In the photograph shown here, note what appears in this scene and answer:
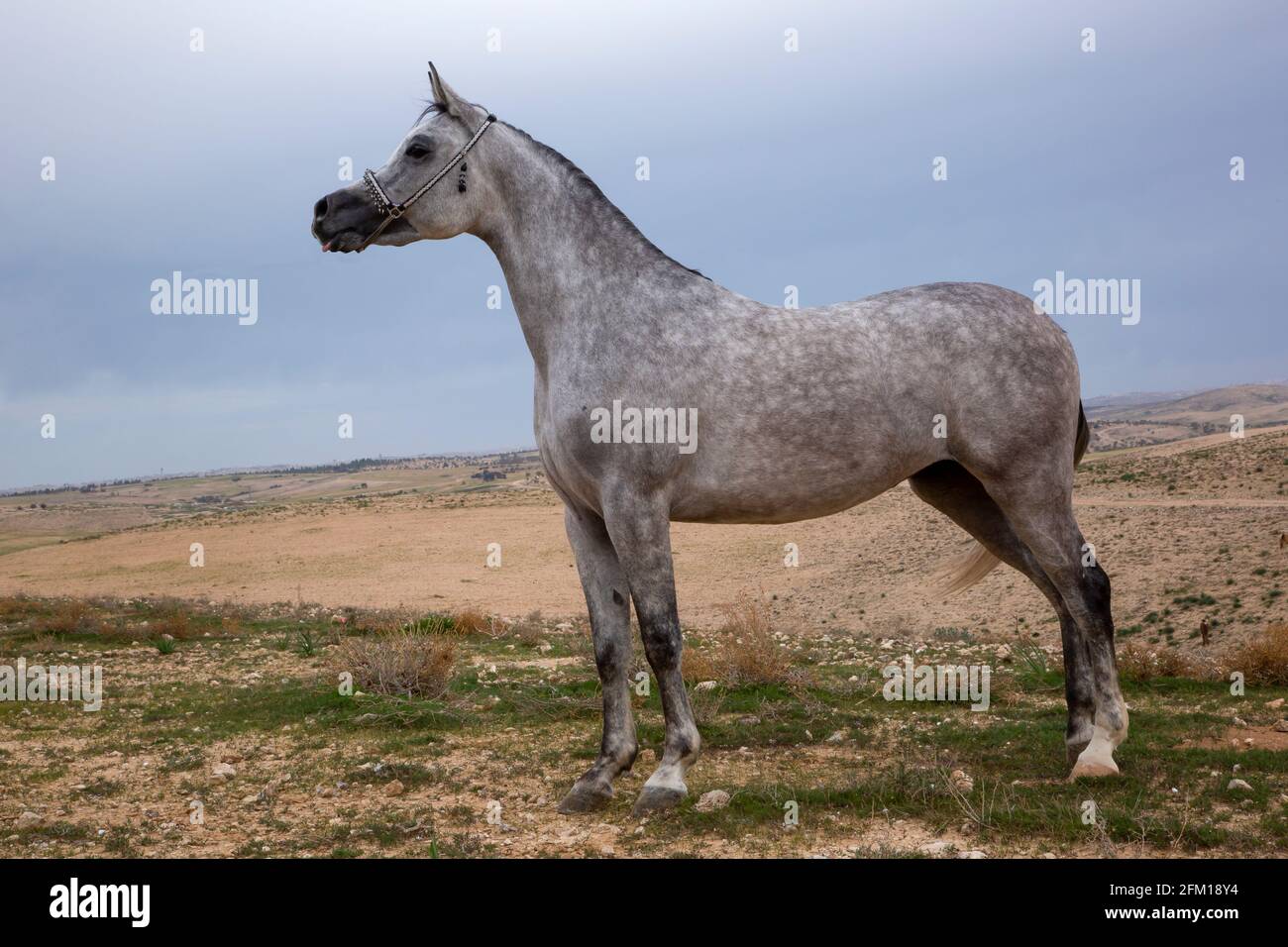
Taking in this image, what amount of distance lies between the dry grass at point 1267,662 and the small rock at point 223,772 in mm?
7865

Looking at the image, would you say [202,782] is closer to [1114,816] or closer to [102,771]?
[102,771]

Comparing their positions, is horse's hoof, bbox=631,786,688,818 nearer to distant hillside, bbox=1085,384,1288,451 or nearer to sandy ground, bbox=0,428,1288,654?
sandy ground, bbox=0,428,1288,654

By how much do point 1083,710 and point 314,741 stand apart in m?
5.05

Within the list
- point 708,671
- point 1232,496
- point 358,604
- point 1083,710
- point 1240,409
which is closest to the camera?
point 1083,710

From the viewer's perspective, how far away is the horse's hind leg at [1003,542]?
5.88 meters

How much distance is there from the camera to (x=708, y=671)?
343 inches

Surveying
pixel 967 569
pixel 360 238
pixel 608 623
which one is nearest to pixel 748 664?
pixel 967 569

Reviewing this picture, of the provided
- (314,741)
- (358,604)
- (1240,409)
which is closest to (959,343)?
(314,741)

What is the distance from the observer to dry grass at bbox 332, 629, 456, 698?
8320mm

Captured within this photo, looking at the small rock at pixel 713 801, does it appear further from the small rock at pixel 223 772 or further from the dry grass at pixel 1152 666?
the dry grass at pixel 1152 666

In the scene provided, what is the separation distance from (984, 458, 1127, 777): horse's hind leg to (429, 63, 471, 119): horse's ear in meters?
3.63


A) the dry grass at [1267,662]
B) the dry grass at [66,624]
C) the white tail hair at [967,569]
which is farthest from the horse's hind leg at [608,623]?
the dry grass at [66,624]

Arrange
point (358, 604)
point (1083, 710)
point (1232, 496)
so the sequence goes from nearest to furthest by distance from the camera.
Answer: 1. point (1083, 710)
2. point (358, 604)
3. point (1232, 496)

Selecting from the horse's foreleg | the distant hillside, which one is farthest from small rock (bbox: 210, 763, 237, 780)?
the distant hillside
